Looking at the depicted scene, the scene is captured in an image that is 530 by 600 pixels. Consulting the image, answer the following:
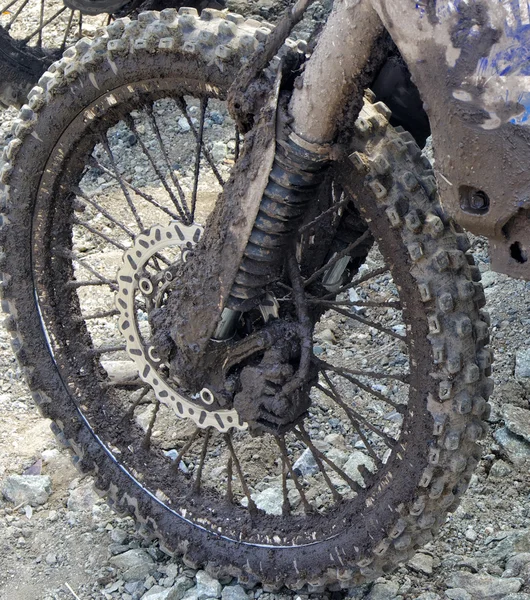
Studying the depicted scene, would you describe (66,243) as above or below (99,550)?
above

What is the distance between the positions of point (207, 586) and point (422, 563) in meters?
0.62

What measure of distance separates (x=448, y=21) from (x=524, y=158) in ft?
0.87

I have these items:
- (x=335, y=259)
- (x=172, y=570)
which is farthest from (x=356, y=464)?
(x=335, y=259)

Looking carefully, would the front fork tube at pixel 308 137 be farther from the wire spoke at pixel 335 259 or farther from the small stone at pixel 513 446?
the small stone at pixel 513 446

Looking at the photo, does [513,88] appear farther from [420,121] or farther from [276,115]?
[420,121]

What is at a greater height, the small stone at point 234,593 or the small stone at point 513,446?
the small stone at point 513,446

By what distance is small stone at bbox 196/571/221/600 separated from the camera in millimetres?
2559

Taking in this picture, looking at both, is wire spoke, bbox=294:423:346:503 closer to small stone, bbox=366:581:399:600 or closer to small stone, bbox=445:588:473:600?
small stone, bbox=366:581:399:600

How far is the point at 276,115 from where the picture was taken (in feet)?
6.26

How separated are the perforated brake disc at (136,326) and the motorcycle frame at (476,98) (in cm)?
88

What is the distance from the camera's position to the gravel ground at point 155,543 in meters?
2.51

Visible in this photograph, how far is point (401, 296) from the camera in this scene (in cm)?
201

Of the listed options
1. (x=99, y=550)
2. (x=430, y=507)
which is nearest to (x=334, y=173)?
(x=430, y=507)

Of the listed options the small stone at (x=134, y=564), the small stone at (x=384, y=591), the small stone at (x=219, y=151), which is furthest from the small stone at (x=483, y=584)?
the small stone at (x=219, y=151)
